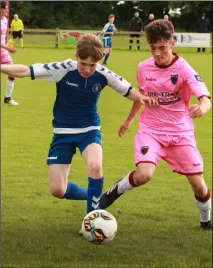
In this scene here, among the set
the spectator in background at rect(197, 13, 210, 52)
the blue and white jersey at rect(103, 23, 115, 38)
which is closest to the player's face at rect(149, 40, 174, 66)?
the blue and white jersey at rect(103, 23, 115, 38)

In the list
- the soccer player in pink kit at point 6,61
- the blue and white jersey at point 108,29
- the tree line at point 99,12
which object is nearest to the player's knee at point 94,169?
the soccer player in pink kit at point 6,61

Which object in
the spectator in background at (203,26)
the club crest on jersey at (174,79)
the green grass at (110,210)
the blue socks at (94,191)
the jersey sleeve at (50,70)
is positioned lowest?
the green grass at (110,210)

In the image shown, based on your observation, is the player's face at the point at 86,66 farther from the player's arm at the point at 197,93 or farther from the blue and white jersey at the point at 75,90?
the player's arm at the point at 197,93

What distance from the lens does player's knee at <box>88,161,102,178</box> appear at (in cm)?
540

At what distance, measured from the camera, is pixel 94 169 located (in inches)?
213

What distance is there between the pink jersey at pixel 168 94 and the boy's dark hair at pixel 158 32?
0.30 metres

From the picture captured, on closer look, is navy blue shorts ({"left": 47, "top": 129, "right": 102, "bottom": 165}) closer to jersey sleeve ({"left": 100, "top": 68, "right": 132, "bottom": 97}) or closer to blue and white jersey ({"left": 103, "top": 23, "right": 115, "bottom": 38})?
jersey sleeve ({"left": 100, "top": 68, "right": 132, "bottom": 97})

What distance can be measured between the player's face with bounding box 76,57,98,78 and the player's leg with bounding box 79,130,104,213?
22.7 inches

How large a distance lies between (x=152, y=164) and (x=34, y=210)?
141 centimetres

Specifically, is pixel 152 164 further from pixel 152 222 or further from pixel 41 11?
pixel 41 11

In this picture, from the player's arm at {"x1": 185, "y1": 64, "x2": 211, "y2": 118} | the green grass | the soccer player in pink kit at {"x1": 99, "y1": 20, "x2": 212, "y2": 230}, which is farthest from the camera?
the soccer player in pink kit at {"x1": 99, "y1": 20, "x2": 212, "y2": 230}

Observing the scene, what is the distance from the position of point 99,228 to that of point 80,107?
1256mm

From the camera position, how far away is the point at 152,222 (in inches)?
226

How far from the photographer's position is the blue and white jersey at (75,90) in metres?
5.35
